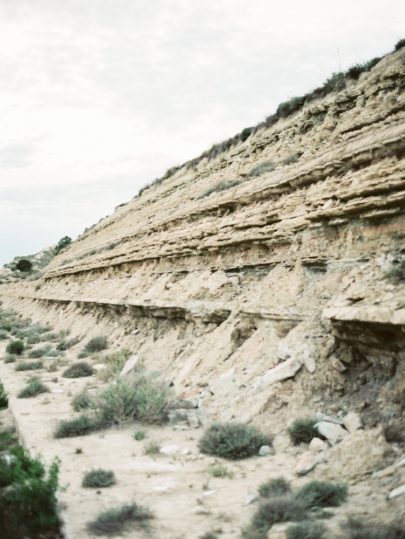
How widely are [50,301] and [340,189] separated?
2285 centimetres

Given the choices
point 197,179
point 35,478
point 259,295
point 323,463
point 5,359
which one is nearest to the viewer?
point 35,478

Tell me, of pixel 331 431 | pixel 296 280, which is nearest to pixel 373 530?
pixel 331 431

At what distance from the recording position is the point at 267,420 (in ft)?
20.6

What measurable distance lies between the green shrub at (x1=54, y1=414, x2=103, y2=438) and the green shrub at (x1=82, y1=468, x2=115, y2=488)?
1770mm

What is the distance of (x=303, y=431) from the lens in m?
5.65

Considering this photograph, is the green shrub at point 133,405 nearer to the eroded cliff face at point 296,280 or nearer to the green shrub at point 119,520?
the eroded cliff face at point 296,280

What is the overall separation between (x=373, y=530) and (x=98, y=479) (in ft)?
9.28

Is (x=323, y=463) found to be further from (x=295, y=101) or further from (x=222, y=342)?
(x=295, y=101)

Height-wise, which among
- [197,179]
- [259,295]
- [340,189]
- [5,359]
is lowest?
[5,359]

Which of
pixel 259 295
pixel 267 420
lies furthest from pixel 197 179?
pixel 267 420

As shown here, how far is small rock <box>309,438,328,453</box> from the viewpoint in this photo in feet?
17.3

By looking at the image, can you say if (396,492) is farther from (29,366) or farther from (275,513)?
(29,366)

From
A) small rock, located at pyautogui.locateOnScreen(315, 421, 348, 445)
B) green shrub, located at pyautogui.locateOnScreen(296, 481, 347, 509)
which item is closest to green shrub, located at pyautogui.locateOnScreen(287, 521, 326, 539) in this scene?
green shrub, located at pyautogui.locateOnScreen(296, 481, 347, 509)

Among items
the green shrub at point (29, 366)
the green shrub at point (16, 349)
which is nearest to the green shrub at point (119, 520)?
the green shrub at point (29, 366)
